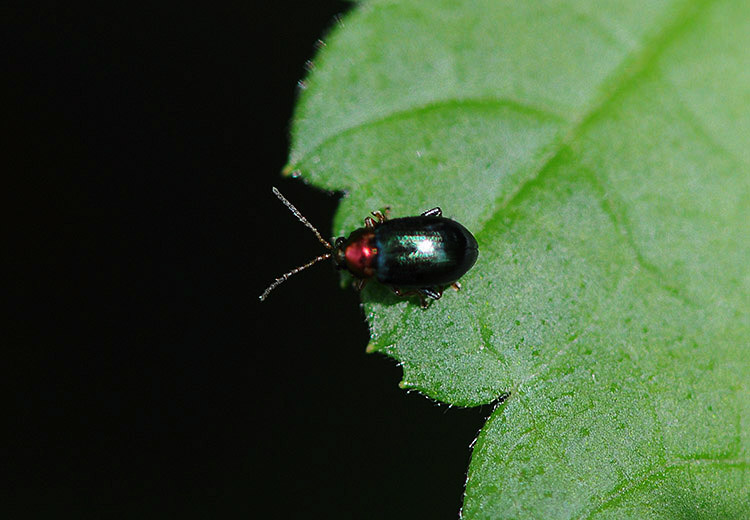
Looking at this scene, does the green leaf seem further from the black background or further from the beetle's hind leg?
the black background

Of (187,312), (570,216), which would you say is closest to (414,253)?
(570,216)

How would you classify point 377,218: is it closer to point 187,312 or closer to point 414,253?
point 414,253

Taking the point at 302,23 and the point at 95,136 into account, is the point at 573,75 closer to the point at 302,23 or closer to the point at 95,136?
the point at 302,23

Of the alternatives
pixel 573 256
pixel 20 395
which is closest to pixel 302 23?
pixel 573 256

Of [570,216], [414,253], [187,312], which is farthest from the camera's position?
[187,312]

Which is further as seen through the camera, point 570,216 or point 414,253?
point 570,216

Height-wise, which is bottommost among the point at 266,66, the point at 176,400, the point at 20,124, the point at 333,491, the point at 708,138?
the point at 176,400

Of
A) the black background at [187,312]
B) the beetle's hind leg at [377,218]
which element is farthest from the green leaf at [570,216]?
the black background at [187,312]

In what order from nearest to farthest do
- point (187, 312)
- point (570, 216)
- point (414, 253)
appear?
point (414, 253) < point (570, 216) < point (187, 312)
